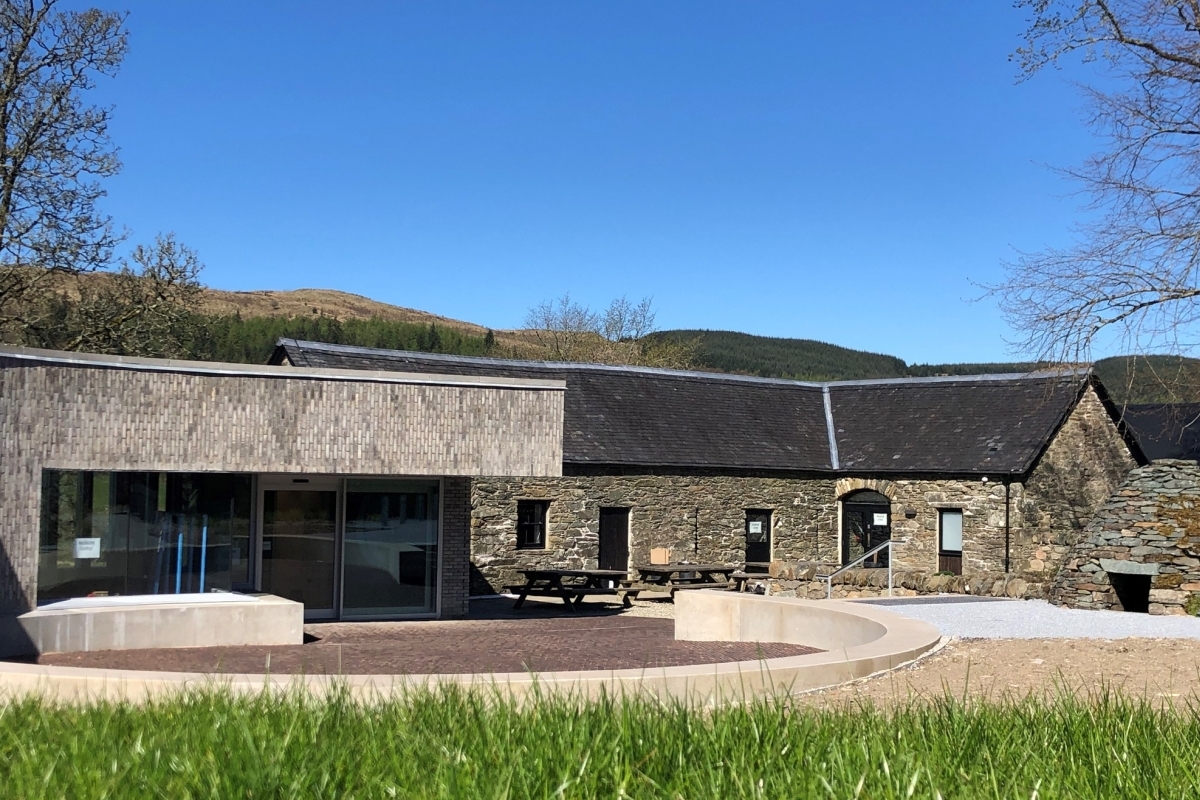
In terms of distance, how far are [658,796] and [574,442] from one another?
2196 centimetres

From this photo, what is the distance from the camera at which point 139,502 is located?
16.0 meters

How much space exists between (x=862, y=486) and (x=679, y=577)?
6652mm

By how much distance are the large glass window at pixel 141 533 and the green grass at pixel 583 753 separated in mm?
9490

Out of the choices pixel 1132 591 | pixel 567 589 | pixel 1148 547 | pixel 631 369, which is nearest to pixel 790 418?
pixel 631 369

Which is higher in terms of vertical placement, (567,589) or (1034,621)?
(1034,621)

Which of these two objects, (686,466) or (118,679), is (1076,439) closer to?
(686,466)

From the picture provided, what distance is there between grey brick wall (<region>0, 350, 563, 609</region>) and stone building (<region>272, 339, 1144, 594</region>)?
701cm

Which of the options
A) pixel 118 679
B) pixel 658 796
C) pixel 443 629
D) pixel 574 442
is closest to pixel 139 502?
pixel 443 629

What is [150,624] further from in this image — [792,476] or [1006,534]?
[1006,534]

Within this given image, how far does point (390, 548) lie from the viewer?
1900 cm

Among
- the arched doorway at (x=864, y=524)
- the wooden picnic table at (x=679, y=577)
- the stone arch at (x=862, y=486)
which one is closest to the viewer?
the wooden picnic table at (x=679, y=577)

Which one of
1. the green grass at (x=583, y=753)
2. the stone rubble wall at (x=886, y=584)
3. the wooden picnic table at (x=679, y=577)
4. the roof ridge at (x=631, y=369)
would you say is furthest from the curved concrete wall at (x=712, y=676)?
the roof ridge at (x=631, y=369)

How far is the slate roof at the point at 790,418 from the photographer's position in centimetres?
2706

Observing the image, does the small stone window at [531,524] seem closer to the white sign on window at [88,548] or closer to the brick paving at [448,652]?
the brick paving at [448,652]
